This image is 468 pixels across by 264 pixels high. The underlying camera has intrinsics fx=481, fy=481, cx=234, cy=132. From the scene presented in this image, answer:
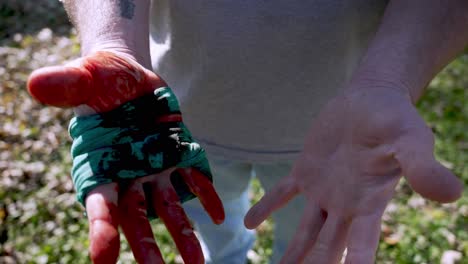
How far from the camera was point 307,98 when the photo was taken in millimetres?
1517

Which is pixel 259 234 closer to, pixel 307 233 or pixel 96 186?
pixel 307 233

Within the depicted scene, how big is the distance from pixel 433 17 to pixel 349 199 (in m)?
0.49

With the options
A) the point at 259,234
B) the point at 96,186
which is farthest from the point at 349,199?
the point at 259,234

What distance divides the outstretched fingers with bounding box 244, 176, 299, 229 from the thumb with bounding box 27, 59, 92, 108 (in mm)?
509

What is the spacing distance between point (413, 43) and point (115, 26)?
0.73 m

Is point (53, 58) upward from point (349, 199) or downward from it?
downward

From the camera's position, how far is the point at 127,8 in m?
1.26

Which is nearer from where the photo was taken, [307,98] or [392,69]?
[392,69]

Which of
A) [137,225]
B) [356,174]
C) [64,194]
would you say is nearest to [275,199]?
[356,174]

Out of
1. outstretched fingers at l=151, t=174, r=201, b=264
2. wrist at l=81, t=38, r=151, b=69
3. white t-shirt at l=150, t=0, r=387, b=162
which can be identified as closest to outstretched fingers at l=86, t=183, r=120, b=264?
outstretched fingers at l=151, t=174, r=201, b=264

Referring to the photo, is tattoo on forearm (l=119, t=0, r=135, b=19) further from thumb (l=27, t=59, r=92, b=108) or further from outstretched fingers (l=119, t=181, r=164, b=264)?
outstretched fingers (l=119, t=181, r=164, b=264)

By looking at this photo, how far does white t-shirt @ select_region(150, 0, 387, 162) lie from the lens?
1.35 metres

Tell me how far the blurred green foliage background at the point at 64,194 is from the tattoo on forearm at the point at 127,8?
61.0 inches

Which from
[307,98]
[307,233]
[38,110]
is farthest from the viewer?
[38,110]
